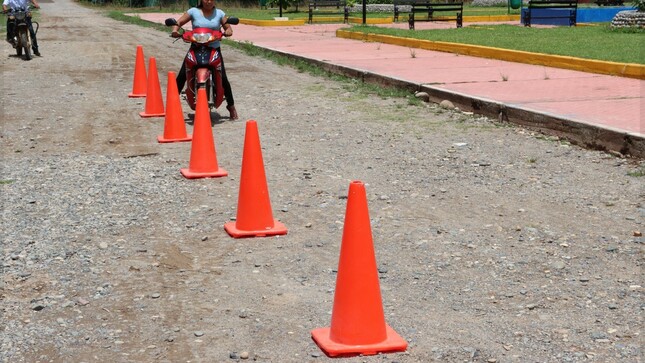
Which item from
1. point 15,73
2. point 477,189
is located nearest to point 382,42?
point 15,73

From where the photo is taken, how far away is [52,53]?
22.3 m

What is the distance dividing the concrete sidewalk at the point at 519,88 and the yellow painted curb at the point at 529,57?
0.76 ft

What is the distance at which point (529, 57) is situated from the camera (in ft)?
55.8

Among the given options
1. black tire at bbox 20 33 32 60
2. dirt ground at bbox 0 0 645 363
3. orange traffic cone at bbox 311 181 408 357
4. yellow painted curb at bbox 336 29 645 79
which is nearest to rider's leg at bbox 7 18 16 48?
black tire at bbox 20 33 32 60

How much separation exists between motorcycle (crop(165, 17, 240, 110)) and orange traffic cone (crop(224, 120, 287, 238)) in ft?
15.5

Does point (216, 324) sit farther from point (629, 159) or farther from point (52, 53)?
point (52, 53)

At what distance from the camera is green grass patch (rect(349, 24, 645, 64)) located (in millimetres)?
17078

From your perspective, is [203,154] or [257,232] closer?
[257,232]

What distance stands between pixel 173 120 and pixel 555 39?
13.0 meters

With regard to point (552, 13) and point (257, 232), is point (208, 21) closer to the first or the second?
point (257, 232)

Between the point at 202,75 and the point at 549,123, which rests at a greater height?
the point at 202,75

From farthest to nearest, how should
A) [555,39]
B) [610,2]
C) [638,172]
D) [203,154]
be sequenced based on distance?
1. [610,2]
2. [555,39]
3. [203,154]
4. [638,172]

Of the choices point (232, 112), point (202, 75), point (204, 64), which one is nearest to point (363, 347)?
point (202, 75)

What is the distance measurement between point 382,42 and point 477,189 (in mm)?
16301
